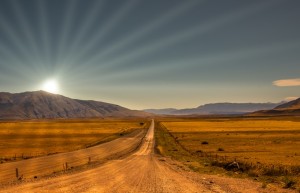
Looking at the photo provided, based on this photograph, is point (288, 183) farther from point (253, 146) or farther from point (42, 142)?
point (42, 142)

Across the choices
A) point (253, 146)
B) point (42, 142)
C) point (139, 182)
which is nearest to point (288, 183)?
point (139, 182)

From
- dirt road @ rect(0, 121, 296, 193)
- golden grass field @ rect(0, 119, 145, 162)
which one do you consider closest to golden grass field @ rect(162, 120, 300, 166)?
dirt road @ rect(0, 121, 296, 193)

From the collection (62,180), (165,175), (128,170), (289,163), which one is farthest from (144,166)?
(289,163)

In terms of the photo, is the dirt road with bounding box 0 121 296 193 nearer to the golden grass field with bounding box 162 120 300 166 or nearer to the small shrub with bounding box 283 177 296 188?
the small shrub with bounding box 283 177 296 188

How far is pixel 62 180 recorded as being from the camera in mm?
33250

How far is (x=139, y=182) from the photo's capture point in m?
31.4

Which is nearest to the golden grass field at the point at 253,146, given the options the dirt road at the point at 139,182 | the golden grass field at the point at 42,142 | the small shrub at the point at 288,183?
the small shrub at the point at 288,183

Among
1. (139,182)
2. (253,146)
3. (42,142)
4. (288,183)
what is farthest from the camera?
(42,142)

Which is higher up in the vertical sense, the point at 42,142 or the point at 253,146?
the point at 42,142

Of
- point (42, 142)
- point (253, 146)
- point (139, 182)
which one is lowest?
point (253, 146)

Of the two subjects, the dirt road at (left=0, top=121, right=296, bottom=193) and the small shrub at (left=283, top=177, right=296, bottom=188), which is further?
the small shrub at (left=283, top=177, right=296, bottom=188)

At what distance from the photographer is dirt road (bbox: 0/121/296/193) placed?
2817cm

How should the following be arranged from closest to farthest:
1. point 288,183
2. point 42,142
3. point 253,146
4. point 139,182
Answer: point 288,183, point 139,182, point 253,146, point 42,142

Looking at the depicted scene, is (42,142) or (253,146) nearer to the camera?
(253,146)
